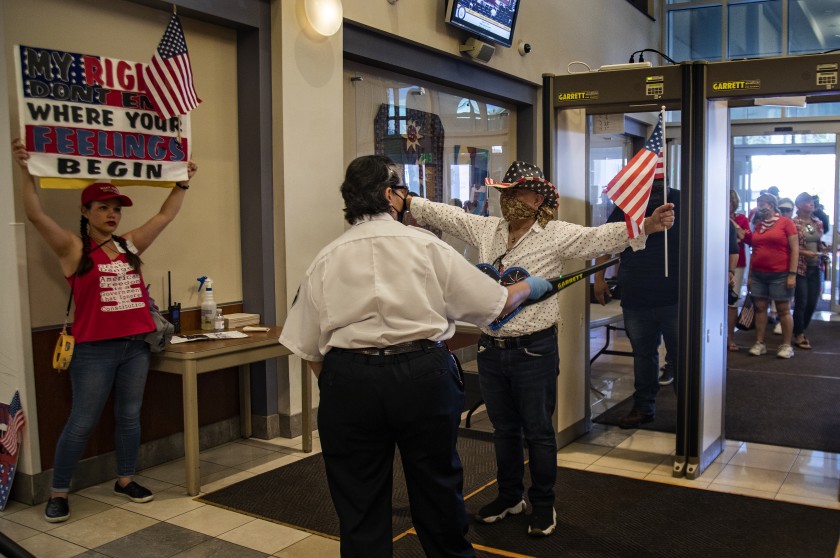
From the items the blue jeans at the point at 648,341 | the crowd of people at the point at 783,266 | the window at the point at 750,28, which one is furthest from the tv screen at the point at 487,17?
the window at the point at 750,28

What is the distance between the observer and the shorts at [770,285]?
770cm

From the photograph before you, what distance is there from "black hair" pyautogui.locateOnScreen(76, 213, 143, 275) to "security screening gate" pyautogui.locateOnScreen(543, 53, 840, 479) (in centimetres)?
229

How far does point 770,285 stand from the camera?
25.6ft

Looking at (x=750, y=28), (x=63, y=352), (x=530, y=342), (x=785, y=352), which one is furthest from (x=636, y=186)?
(x=750, y=28)

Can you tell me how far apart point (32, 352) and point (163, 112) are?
134cm

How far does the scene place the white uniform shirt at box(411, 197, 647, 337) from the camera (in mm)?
3508

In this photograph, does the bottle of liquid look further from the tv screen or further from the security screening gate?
the tv screen

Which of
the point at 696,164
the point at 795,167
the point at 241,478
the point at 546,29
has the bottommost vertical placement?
the point at 241,478

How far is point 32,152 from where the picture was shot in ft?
11.9

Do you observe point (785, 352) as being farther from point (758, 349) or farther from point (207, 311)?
point (207, 311)

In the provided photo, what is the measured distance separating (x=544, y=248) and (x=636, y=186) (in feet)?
1.83

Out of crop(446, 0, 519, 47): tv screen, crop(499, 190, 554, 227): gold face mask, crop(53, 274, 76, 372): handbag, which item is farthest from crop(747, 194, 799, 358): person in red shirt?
crop(53, 274, 76, 372): handbag

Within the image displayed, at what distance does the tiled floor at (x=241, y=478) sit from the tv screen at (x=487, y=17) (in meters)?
3.20

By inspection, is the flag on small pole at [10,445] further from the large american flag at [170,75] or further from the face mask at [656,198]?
the face mask at [656,198]
